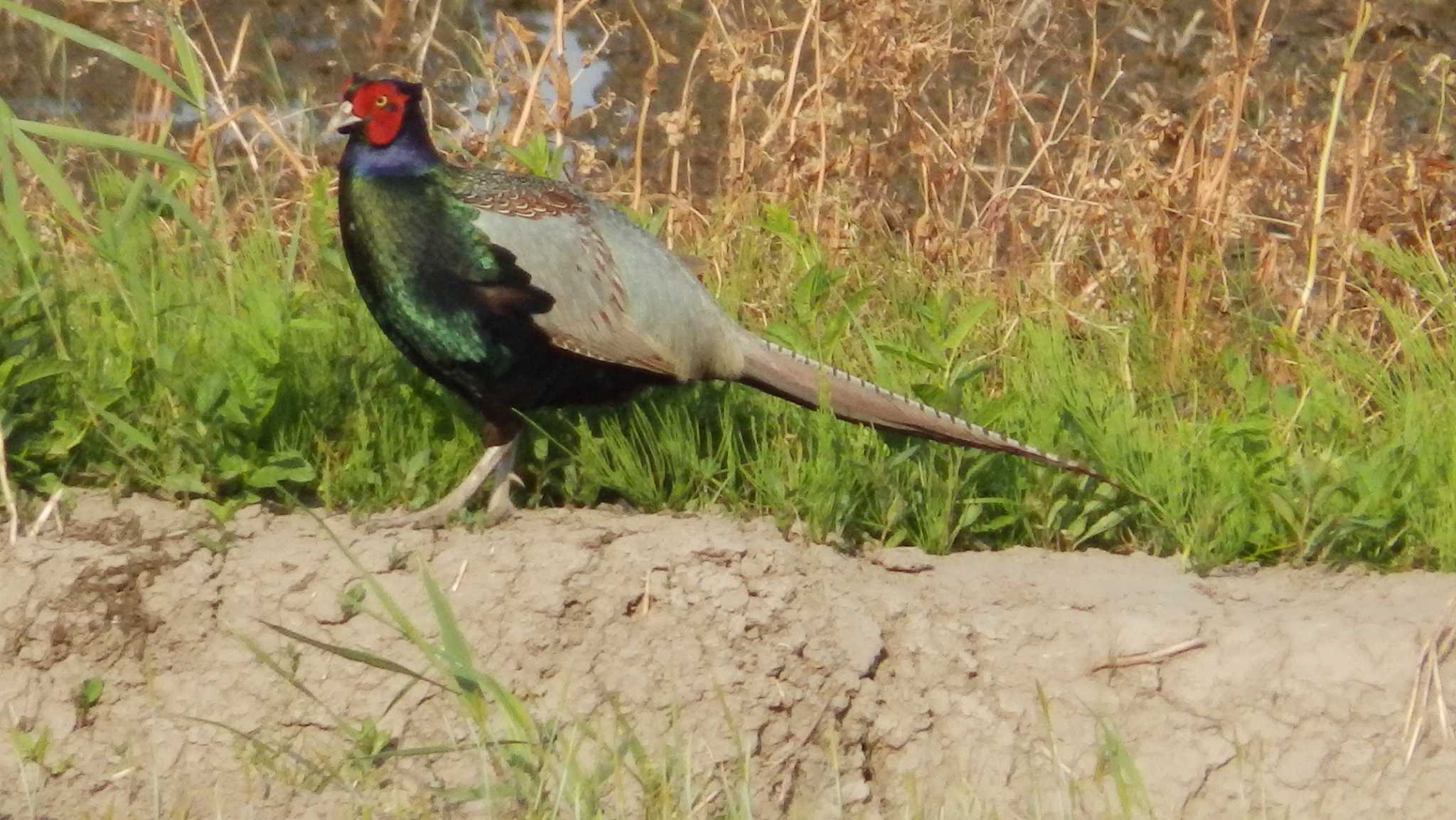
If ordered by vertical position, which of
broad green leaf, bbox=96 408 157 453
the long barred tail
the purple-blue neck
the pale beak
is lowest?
broad green leaf, bbox=96 408 157 453

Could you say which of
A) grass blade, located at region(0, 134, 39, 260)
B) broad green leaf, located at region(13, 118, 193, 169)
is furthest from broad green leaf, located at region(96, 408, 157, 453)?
broad green leaf, located at region(13, 118, 193, 169)

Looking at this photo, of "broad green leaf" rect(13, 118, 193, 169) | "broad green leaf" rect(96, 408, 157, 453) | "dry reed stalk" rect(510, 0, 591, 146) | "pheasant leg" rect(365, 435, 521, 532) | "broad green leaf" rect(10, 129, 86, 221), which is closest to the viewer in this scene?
"broad green leaf" rect(10, 129, 86, 221)

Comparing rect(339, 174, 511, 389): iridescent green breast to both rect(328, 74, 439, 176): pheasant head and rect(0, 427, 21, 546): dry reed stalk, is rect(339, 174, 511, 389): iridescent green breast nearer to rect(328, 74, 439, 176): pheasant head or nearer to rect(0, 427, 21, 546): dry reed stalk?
rect(328, 74, 439, 176): pheasant head

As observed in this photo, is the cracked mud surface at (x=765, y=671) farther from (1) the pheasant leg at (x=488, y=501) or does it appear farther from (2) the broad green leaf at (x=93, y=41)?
(2) the broad green leaf at (x=93, y=41)

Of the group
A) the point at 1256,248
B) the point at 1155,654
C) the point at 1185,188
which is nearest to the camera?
the point at 1155,654

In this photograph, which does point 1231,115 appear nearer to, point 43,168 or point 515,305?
point 515,305

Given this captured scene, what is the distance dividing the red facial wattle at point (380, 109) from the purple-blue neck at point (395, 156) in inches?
0.4

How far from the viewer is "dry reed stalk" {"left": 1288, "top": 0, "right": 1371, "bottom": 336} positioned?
14.8 feet

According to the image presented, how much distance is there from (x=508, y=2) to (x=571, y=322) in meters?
5.09

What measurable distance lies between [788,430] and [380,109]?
106cm

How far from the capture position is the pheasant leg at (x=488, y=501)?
407 cm

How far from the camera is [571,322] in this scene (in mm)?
4148

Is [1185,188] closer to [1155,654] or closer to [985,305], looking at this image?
[985,305]

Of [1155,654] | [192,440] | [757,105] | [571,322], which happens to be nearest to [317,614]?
[192,440]
